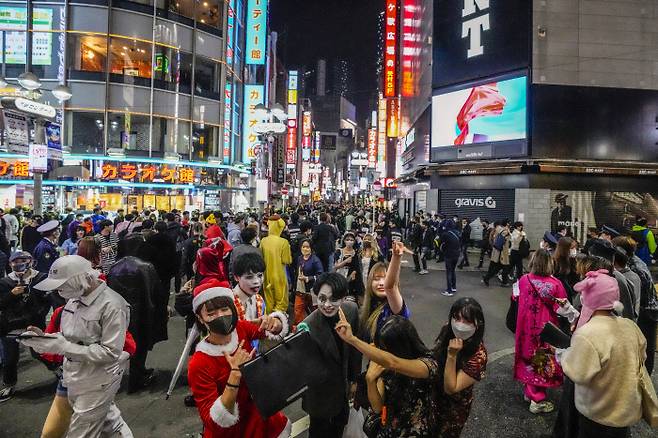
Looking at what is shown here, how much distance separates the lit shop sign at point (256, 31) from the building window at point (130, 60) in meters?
10.3

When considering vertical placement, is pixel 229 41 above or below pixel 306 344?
above

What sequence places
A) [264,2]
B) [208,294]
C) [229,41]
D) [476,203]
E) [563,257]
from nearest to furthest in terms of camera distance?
[208,294] < [563,257] < [476,203] < [229,41] < [264,2]

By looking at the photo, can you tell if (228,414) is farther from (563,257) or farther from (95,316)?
(563,257)

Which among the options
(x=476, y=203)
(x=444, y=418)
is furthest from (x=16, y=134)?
(x=476, y=203)

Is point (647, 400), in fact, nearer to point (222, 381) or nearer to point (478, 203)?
point (222, 381)

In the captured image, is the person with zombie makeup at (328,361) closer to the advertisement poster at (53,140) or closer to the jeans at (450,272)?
the jeans at (450,272)

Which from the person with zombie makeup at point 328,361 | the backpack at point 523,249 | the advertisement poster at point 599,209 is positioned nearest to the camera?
the person with zombie makeup at point 328,361

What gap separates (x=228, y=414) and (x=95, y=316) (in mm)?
1610

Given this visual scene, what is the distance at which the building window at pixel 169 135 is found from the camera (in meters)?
27.1

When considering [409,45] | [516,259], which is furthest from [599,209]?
[409,45]

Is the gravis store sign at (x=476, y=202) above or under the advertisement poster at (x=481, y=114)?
under

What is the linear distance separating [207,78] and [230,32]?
4869 mm

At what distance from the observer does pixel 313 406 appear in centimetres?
287

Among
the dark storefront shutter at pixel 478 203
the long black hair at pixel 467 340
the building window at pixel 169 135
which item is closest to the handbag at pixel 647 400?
the long black hair at pixel 467 340
